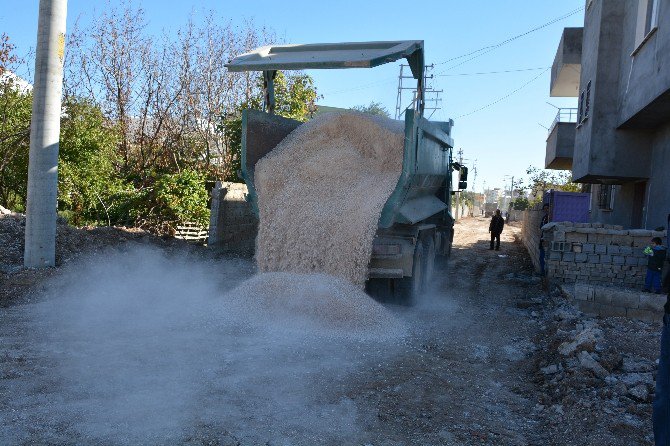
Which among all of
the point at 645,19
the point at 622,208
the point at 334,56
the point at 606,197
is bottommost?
the point at 622,208

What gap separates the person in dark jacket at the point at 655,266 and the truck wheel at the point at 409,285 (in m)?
3.31

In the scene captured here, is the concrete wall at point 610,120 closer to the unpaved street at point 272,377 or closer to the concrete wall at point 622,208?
the concrete wall at point 622,208

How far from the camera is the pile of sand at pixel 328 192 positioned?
6.54 meters

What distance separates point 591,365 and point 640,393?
0.60 meters

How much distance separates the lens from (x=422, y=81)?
748 cm

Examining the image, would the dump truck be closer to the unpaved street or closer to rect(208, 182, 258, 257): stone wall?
the unpaved street

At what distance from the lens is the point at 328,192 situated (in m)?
7.00


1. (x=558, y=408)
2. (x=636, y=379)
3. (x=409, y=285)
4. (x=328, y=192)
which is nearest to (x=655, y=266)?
(x=409, y=285)

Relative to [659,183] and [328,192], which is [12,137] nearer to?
[328,192]

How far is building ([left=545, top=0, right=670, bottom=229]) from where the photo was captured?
363 inches

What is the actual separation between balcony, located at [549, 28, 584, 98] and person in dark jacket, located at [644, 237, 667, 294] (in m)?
10.5

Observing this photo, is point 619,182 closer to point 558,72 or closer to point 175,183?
point 558,72

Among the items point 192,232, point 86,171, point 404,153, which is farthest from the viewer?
point 192,232

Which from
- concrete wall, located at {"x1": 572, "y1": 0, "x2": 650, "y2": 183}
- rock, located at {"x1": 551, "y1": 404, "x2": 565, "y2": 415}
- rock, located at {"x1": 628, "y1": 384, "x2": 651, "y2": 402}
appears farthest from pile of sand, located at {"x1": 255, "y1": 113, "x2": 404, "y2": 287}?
concrete wall, located at {"x1": 572, "y1": 0, "x2": 650, "y2": 183}
